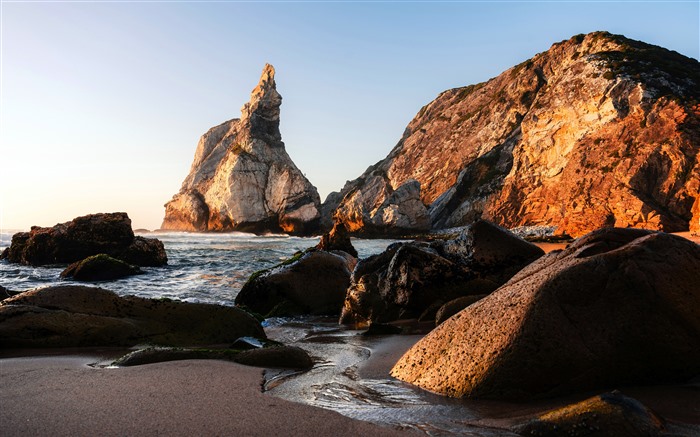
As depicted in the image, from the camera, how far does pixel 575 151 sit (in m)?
54.2

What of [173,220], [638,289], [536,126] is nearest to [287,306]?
[638,289]

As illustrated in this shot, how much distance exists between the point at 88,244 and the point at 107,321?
20.0 m

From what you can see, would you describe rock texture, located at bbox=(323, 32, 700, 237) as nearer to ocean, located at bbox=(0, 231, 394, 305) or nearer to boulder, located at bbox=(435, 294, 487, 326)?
ocean, located at bbox=(0, 231, 394, 305)

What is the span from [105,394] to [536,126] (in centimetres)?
6717

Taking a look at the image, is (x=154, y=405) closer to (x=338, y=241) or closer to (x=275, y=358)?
(x=275, y=358)

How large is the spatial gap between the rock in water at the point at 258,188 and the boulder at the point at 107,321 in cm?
7151

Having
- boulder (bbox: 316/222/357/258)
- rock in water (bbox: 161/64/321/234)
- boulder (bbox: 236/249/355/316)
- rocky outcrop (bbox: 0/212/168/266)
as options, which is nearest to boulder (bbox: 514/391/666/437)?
boulder (bbox: 236/249/355/316)

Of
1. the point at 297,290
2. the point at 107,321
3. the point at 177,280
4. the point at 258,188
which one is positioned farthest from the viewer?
the point at 258,188

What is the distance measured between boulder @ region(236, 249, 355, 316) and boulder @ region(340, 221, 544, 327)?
Result: 1.92 m

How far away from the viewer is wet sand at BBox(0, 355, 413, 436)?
10.8ft

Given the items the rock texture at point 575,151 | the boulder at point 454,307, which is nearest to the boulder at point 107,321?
the boulder at point 454,307

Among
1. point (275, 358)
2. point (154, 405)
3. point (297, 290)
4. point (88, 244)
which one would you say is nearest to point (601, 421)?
point (154, 405)

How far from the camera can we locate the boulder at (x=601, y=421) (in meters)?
2.96

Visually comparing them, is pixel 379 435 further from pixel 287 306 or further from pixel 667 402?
pixel 287 306
